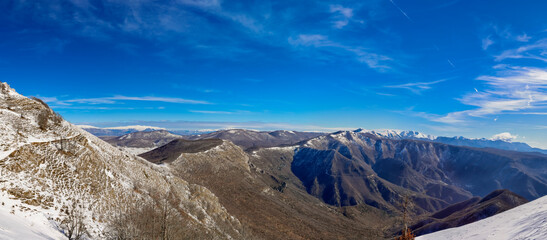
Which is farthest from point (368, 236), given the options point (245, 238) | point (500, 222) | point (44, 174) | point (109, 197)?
point (44, 174)

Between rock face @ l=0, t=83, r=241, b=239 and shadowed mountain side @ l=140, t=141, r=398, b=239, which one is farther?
shadowed mountain side @ l=140, t=141, r=398, b=239

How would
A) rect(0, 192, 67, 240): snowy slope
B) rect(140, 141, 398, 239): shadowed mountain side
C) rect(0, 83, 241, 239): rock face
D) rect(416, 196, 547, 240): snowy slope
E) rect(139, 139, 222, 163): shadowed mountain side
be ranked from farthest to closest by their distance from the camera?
rect(139, 139, 222, 163): shadowed mountain side, rect(140, 141, 398, 239): shadowed mountain side, rect(0, 83, 241, 239): rock face, rect(0, 192, 67, 240): snowy slope, rect(416, 196, 547, 240): snowy slope

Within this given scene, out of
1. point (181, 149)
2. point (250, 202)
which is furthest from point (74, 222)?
point (181, 149)

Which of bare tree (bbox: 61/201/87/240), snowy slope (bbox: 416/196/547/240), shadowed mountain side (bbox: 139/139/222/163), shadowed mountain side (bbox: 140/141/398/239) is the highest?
snowy slope (bbox: 416/196/547/240)

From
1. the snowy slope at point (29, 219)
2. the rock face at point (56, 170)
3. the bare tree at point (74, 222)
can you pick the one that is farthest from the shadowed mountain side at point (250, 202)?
the snowy slope at point (29, 219)

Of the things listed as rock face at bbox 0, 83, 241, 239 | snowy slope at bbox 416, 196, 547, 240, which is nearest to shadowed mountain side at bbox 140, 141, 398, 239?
rock face at bbox 0, 83, 241, 239

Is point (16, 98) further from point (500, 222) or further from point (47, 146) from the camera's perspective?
point (500, 222)

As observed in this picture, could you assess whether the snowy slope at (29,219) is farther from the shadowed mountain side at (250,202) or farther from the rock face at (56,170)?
the shadowed mountain side at (250,202)

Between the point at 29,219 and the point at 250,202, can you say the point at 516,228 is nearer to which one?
the point at 29,219

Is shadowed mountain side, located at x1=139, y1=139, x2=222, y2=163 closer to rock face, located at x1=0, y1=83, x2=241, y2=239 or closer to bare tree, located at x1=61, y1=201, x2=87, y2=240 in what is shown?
rock face, located at x1=0, y1=83, x2=241, y2=239

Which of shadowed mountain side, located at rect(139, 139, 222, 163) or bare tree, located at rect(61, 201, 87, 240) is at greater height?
bare tree, located at rect(61, 201, 87, 240)
